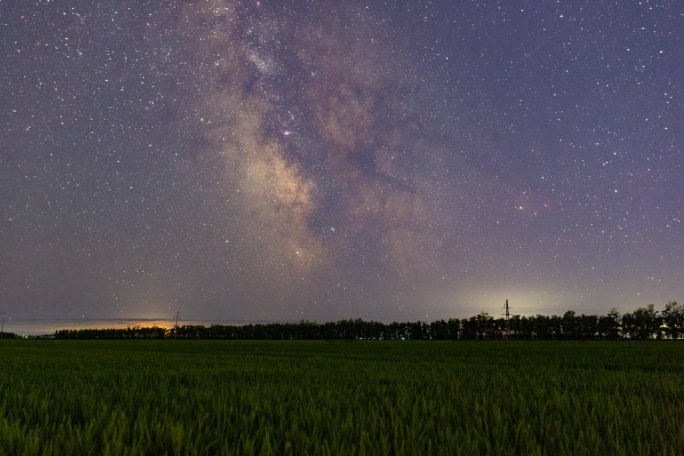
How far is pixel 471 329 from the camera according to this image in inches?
5851

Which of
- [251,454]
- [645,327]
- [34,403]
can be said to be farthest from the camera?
[645,327]

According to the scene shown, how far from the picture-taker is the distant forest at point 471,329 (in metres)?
131

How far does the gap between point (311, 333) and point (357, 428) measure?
161 m

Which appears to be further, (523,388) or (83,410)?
(523,388)

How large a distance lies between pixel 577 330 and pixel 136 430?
151419 millimetres

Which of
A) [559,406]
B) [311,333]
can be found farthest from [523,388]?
[311,333]

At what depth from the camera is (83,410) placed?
4.25m

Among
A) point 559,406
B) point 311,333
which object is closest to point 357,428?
point 559,406

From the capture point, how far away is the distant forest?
429ft

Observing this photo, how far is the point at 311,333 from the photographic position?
159625 mm

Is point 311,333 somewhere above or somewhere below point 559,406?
below

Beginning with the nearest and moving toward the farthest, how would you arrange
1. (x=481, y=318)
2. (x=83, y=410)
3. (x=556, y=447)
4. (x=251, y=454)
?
(x=251, y=454) < (x=556, y=447) < (x=83, y=410) < (x=481, y=318)

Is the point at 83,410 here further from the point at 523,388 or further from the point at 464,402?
the point at 523,388

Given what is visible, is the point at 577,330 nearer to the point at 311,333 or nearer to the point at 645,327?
the point at 645,327
